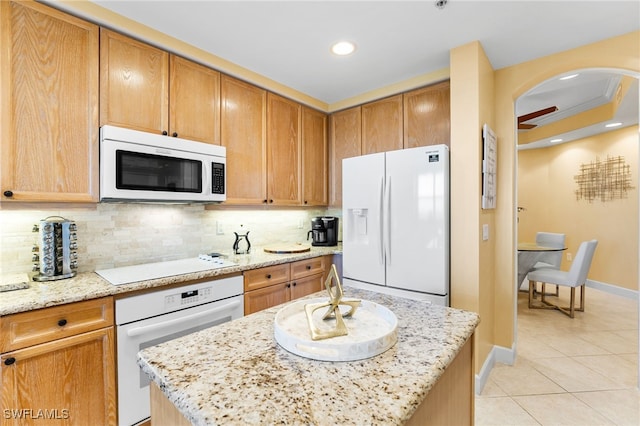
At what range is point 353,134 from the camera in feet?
10.5

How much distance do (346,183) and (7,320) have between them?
2.16 metres

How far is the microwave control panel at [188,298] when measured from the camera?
175 centimetres

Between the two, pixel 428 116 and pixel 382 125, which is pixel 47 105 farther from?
pixel 428 116

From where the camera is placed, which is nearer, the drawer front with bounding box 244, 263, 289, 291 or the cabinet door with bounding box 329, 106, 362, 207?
the drawer front with bounding box 244, 263, 289, 291

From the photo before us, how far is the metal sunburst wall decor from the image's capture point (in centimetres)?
436

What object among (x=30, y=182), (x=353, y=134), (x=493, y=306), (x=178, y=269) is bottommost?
(x=493, y=306)

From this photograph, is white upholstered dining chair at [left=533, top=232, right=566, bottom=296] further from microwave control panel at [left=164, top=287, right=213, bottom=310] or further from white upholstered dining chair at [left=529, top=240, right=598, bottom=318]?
microwave control panel at [left=164, top=287, right=213, bottom=310]

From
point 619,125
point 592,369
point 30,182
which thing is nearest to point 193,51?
point 30,182

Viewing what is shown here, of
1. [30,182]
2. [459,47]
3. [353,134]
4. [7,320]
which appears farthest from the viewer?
[353,134]

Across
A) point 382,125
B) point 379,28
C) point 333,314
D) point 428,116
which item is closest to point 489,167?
point 428,116

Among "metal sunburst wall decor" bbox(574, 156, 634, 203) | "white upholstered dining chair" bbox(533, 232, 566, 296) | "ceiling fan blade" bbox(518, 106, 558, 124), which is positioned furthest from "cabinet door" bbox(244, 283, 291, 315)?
"metal sunburst wall decor" bbox(574, 156, 634, 203)

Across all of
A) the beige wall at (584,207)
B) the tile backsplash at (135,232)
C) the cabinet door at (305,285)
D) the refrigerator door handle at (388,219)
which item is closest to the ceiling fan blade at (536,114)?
the beige wall at (584,207)

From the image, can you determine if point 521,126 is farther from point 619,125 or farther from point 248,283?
point 248,283

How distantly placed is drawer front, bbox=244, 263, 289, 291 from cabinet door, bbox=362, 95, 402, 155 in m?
1.49
